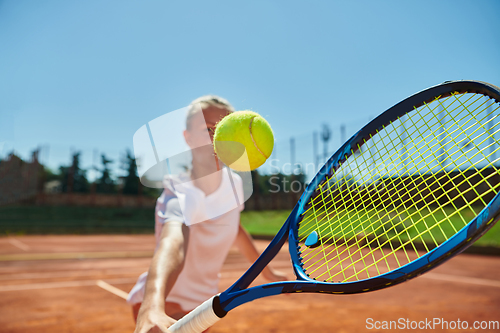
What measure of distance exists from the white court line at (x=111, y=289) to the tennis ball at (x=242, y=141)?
3.82m

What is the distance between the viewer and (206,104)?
4.93 ft

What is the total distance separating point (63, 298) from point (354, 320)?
352 cm

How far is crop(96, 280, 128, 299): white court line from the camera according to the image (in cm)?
471

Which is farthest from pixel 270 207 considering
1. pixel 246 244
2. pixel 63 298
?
pixel 246 244

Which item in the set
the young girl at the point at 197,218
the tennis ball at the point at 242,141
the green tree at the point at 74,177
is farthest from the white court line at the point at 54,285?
the green tree at the point at 74,177

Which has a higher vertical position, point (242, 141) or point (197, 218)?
point (242, 141)

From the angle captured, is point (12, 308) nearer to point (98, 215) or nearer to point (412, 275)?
point (412, 275)

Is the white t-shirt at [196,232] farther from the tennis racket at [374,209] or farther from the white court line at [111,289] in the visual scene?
the white court line at [111,289]

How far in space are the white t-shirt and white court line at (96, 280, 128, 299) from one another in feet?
11.6

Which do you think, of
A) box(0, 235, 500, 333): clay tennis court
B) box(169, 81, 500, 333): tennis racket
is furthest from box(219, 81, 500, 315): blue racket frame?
box(0, 235, 500, 333): clay tennis court

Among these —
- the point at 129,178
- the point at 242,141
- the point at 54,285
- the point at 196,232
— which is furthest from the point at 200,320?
the point at 129,178

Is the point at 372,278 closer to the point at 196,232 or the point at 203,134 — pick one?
the point at 196,232

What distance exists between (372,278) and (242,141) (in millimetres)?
713

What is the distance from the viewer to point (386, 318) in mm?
3711
